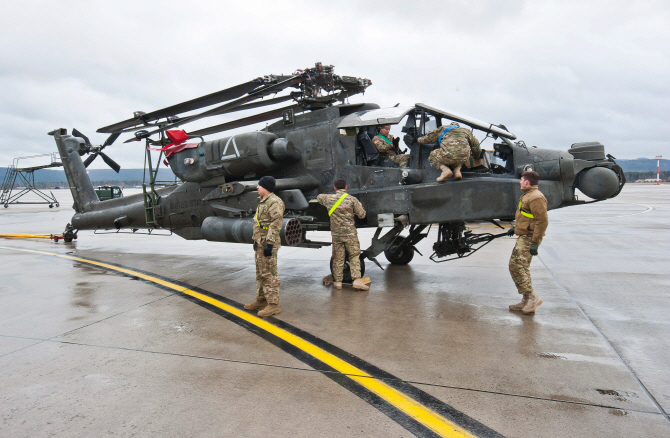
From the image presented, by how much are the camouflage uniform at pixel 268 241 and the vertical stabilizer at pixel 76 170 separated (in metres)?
8.42

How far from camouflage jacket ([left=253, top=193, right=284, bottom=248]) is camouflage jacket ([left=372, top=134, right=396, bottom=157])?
2200 mm

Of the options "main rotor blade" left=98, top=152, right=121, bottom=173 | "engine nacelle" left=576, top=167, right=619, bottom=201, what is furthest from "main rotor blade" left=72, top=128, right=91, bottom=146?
"engine nacelle" left=576, top=167, right=619, bottom=201

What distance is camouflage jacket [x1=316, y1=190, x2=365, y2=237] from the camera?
655 cm

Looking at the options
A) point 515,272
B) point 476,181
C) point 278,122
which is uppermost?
point 278,122

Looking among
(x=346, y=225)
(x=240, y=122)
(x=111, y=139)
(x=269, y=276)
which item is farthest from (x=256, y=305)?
(x=111, y=139)

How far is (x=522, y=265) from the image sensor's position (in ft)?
16.8

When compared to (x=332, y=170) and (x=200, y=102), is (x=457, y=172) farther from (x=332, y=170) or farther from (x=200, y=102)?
(x=200, y=102)

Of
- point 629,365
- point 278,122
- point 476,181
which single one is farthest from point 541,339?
point 278,122

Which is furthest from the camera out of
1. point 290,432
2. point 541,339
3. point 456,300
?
point 456,300

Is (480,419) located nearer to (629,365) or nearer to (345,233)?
(629,365)

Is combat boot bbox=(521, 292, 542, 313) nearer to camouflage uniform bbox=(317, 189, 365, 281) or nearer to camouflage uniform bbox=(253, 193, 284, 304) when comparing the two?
camouflage uniform bbox=(317, 189, 365, 281)

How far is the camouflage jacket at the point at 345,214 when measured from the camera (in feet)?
21.5

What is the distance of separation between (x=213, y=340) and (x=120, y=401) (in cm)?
133

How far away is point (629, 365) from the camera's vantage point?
3.67m
